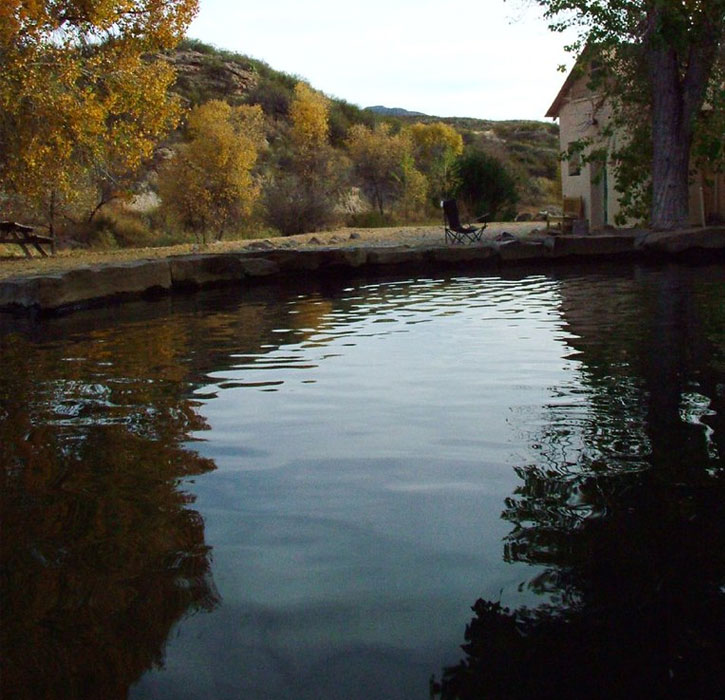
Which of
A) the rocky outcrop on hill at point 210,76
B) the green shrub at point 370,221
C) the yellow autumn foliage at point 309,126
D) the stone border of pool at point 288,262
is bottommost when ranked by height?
the stone border of pool at point 288,262

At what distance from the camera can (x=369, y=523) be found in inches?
108

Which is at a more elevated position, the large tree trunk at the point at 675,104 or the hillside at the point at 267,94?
the hillside at the point at 267,94

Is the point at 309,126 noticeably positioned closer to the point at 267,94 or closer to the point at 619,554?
the point at 267,94

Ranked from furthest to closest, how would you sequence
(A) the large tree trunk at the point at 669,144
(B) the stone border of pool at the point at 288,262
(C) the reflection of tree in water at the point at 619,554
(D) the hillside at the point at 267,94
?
(D) the hillside at the point at 267,94, (A) the large tree trunk at the point at 669,144, (B) the stone border of pool at the point at 288,262, (C) the reflection of tree in water at the point at 619,554

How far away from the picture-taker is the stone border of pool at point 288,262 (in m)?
8.47

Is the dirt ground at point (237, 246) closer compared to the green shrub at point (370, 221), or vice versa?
the dirt ground at point (237, 246)

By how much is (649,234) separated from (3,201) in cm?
1697

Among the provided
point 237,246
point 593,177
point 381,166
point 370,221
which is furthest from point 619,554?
point 381,166

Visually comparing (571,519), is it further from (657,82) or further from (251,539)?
(657,82)

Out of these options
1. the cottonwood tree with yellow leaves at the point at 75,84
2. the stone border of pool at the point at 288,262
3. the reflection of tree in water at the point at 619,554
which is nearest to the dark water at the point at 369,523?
the reflection of tree in water at the point at 619,554

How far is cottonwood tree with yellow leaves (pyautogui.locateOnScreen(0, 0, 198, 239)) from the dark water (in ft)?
27.9

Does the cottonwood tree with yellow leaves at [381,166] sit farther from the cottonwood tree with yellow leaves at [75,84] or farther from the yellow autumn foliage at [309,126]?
the cottonwood tree with yellow leaves at [75,84]

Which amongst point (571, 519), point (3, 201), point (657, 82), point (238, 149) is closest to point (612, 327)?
point (571, 519)

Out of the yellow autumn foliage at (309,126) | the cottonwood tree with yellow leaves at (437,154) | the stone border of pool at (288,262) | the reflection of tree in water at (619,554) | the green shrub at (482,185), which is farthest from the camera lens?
the yellow autumn foliage at (309,126)
